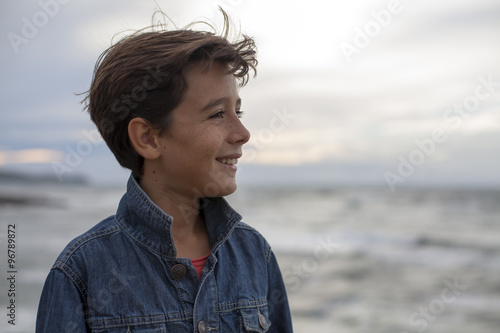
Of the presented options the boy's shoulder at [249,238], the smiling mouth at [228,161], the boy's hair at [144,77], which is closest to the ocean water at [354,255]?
the boy's hair at [144,77]

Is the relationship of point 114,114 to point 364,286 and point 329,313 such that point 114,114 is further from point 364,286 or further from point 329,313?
point 364,286

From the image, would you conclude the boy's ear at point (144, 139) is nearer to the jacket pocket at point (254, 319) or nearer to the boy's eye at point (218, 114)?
the boy's eye at point (218, 114)

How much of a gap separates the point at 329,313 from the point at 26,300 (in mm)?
3719

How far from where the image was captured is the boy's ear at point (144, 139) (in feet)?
5.88

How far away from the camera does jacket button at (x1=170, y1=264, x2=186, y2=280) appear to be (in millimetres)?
1663

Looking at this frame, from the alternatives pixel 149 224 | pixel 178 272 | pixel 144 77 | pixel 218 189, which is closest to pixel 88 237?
pixel 149 224

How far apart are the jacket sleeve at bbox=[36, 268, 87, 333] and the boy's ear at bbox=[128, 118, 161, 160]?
0.52 m

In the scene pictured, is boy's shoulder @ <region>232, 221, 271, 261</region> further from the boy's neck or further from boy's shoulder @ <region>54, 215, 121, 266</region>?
boy's shoulder @ <region>54, 215, 121, 266</region>

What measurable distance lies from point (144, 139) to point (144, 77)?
0.76 ft

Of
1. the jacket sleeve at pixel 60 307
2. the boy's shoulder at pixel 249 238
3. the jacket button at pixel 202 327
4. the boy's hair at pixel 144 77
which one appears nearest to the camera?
the jacket sleeve at pixel 60 307

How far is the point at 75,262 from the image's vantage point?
61.9 inches

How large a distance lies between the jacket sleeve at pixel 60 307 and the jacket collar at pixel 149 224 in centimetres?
27

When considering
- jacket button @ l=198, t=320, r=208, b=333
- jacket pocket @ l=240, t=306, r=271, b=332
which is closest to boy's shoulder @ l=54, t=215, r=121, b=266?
jacket button @ l=198, t=320, r=208, b=333

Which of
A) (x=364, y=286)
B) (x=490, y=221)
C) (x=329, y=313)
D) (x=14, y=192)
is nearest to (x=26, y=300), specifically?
(x=329, y=313)
